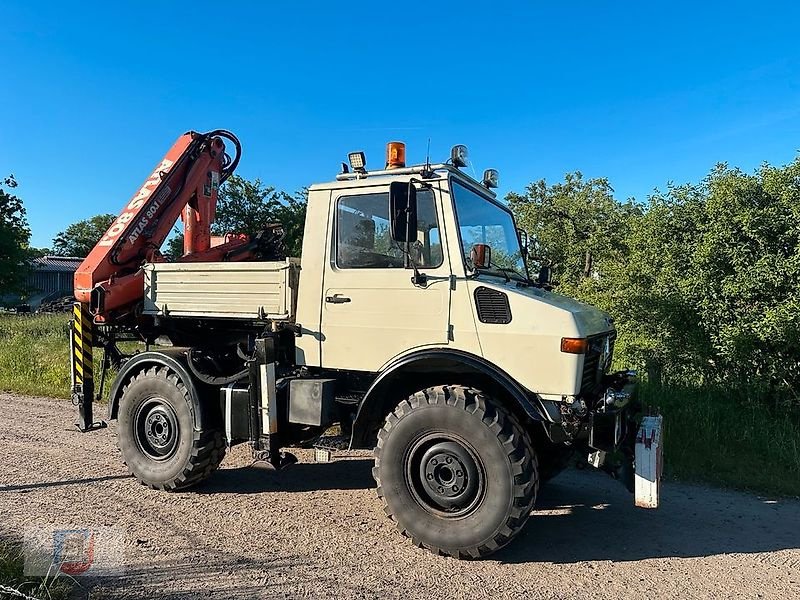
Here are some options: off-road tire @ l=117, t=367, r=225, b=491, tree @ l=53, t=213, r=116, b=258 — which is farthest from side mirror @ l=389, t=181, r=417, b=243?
tree @ l=53, t=213, r=116, b=258

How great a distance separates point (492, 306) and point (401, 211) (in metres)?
0.95

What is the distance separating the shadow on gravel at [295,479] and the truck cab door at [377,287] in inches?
61.5

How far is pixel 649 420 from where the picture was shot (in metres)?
4.54

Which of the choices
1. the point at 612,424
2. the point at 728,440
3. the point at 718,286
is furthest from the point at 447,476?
the point at 718,286

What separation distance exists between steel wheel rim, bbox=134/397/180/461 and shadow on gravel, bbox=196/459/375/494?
1.68 feet

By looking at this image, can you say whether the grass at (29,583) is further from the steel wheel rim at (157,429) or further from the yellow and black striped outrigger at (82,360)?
the yellow and black striped outrigger at (82,360)

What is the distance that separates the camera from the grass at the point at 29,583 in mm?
3316

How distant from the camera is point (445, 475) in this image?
438 cm

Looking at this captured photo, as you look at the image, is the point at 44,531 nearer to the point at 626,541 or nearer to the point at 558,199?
the point at 626,541

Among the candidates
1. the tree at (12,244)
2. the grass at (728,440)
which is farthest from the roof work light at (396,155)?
the tree at (12,244)

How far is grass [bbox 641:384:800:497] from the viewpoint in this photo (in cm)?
624

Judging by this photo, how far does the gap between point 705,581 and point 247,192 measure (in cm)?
1718

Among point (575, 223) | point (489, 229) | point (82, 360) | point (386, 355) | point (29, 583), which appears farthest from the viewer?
point (575, 223)

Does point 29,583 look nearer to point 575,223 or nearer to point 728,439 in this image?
point 728,439
